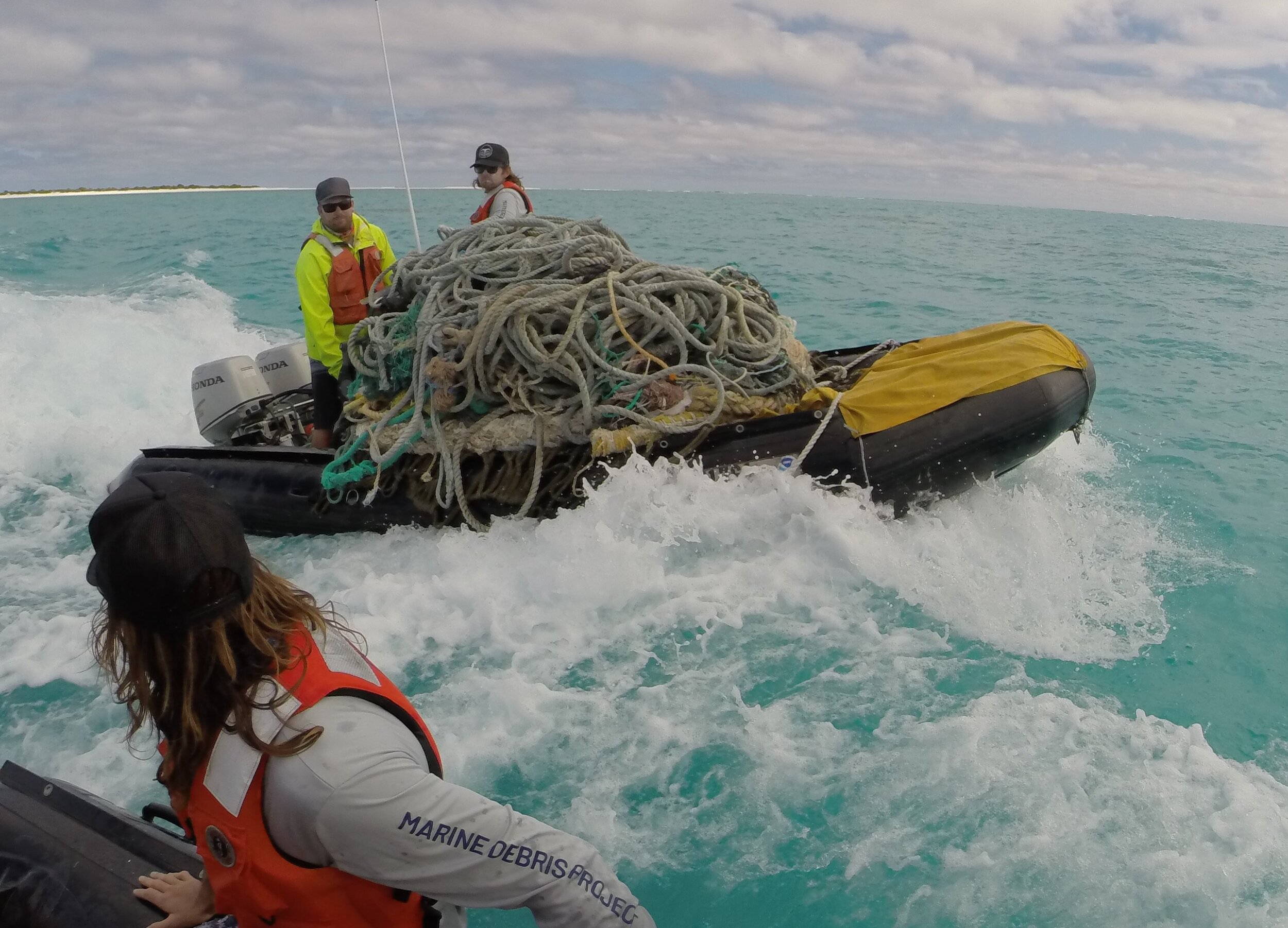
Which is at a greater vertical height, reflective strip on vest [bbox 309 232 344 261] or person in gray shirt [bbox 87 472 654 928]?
reflective strip on vest [bbox 309 232 344 261]

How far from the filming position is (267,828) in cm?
126

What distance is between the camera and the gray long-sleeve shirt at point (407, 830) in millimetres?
1194

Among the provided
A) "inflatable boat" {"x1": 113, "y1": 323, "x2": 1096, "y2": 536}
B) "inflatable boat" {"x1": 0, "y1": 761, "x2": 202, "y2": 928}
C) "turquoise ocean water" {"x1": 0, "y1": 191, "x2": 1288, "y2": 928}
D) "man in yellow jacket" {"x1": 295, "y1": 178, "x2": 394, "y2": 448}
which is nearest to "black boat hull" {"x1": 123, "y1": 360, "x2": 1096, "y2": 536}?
"inflatable boat" {"x1": 113, "y1": 323, "x2": 1096, "y2": 536}

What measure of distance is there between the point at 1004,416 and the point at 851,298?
10972 millimetres

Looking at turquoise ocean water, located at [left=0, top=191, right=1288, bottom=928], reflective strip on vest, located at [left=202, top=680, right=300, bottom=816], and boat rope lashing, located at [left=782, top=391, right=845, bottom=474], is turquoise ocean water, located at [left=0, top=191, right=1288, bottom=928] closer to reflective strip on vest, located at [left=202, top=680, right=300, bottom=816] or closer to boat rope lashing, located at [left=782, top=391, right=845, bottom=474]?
boat rope lashing, located at [left=782, top=391, right=845, bottom=474]

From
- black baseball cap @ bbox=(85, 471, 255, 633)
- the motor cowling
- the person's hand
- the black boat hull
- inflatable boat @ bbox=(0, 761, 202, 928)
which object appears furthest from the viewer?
the motor cowling

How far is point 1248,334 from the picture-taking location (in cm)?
1235

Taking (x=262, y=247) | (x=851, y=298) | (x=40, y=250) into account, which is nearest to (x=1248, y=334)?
(x=851, y=298)

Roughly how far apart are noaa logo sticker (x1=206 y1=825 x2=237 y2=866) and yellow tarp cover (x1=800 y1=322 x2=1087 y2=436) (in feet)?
10.9

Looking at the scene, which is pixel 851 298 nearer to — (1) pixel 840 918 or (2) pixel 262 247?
(1) pixel 840 918

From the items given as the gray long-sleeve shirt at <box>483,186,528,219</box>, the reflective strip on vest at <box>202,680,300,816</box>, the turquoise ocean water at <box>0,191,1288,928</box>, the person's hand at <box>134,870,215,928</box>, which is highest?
the gray long-sleeve shirt at <box>483,186,528,219</box>

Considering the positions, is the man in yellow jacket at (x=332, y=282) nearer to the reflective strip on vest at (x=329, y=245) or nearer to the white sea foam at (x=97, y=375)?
the reflective strip on vest at (x=329, y=245)

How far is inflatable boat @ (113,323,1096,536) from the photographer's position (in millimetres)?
4148

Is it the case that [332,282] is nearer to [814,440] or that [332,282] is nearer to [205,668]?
[814,440]
